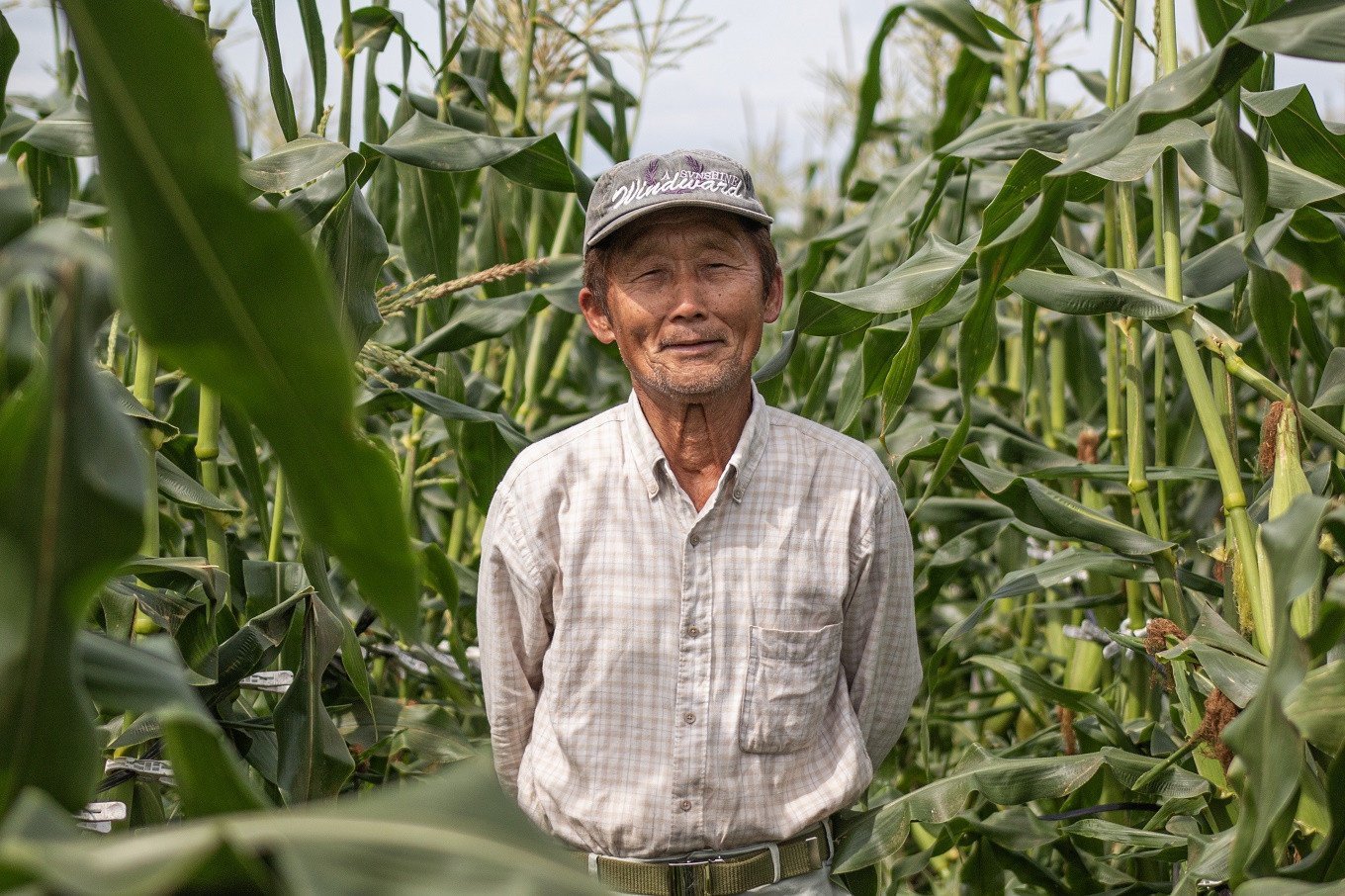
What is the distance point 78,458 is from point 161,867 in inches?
9.1

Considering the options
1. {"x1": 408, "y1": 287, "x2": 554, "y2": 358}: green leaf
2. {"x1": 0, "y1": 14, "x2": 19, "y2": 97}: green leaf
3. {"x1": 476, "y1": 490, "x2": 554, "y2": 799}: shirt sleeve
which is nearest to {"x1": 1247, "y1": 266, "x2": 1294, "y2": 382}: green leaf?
{"x1": 476, "y1": 490, "x2": 554, "y2": 799}: shirt sleeve

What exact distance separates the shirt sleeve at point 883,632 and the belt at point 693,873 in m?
0.32

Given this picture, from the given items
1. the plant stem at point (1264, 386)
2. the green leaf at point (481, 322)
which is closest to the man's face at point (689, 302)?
the green leaf at point (481, 322)

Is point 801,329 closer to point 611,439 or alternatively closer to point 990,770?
point 611,439

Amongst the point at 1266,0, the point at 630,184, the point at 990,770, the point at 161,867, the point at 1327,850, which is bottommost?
the point at 990,770

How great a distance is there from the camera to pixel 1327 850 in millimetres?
1184

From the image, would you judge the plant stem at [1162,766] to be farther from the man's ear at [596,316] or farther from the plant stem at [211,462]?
the plant stem at [211,462]

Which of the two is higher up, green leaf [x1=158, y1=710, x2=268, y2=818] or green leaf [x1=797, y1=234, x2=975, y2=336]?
green leaf [x1=797, y1=234, x2=975, y2=336]

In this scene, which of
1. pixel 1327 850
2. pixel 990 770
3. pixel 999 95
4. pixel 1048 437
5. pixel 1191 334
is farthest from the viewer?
pixel 999 95

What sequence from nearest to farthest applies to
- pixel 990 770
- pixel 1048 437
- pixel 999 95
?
pixel 990 770 < pixel 1048 437 < pixel 999 95

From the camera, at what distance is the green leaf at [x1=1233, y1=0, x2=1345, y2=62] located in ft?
4.01

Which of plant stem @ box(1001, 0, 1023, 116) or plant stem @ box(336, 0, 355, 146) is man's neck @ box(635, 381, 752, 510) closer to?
plant stem @ box(336, 0, 355, 146)

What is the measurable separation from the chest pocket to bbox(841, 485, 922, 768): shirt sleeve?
0.14m

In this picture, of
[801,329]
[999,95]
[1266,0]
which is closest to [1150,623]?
[801,329]
